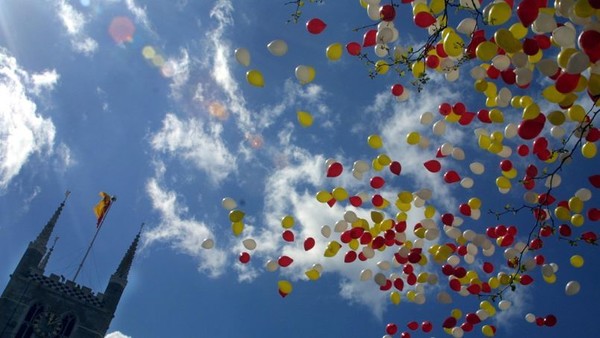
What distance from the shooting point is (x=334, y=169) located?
903 centimetres

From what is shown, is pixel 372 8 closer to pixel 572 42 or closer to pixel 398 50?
pixel 398 50

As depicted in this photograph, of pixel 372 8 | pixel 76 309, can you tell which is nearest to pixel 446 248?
pixel 372 8

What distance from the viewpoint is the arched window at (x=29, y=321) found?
34875 mm

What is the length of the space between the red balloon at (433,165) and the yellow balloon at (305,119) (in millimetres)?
2207

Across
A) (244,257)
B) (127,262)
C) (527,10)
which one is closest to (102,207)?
(127,262)

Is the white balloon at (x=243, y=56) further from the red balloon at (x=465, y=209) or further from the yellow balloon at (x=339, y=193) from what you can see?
the red balloon at (x=465, y=209)

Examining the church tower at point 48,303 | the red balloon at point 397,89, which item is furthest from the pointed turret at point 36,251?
the red balloon at point 397,89

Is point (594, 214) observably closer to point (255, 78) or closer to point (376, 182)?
point (376, 182)

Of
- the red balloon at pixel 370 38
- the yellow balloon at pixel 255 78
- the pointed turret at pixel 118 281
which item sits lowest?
the yellow balloon at pixel 255 78

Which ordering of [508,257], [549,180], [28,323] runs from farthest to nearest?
[28,323] < [508,257] < [549,180]

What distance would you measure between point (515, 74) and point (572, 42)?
0.86 meters

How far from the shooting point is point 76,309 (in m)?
37.0

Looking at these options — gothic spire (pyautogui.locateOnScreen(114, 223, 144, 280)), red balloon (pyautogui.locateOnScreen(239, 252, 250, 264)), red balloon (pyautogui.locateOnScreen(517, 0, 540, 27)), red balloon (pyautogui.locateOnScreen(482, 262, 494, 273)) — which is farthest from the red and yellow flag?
red balloon (pyautogui.locateOnScreen(517, 0, 540, 27))

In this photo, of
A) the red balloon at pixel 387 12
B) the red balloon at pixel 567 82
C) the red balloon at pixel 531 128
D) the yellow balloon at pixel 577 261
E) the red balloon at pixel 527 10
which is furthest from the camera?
the yellow balloon at pixel 577 261
